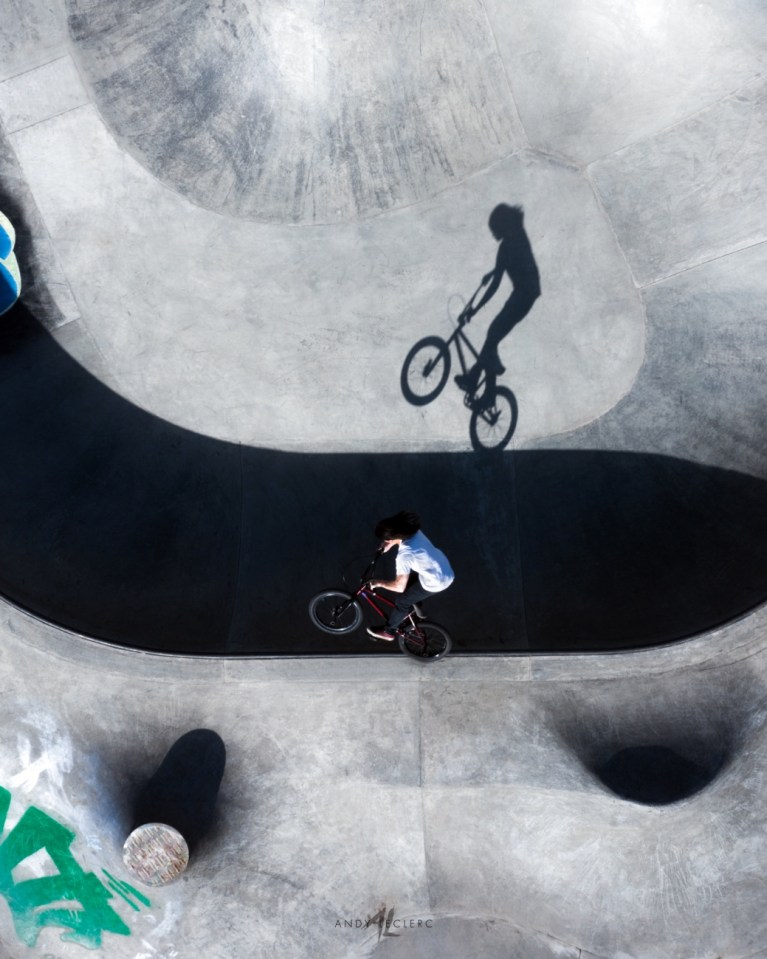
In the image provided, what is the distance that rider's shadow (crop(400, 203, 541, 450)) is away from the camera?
844cm

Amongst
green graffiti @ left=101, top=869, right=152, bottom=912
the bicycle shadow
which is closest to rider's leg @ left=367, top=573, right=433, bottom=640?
the bicycle shadow

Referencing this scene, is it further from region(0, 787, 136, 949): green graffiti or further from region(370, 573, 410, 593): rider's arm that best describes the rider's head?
region(0, 787, 136, 949): green graffiti

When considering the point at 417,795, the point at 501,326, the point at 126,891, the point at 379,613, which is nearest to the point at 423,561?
the point at 379,613

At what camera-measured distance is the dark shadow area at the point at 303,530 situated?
7891 mm

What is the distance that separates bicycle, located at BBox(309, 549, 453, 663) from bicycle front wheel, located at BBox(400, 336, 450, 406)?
2.57m

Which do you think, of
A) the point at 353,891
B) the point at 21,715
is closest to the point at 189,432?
the point at 21,715

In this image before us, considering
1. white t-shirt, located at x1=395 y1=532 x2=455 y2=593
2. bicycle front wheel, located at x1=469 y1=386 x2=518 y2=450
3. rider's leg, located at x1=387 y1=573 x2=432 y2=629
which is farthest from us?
bicycle front wheel, located at x1=469 y1=386 x2=518 y2=450

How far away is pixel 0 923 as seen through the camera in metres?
7.65

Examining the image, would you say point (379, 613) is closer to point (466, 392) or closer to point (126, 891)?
point (466, 392)

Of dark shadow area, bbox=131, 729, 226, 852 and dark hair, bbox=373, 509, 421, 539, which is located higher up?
dark hair, bbox=373, 509, 421, 539

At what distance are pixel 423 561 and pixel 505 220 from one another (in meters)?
5.41

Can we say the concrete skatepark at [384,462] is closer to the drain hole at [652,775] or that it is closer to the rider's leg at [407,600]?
the drain hole at [652,775]

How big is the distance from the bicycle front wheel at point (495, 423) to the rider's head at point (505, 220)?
89.8 inches

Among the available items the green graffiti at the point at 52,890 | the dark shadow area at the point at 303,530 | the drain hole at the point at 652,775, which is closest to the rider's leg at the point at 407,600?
the dark shadow area at the point at 303,530
